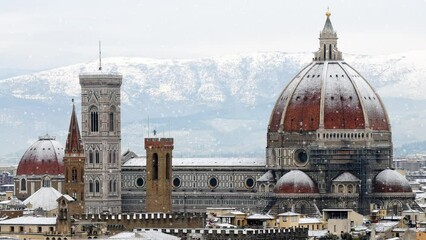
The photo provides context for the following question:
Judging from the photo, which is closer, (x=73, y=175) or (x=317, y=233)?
(x=317, y=233)

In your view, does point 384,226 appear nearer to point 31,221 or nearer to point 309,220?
point 309,220

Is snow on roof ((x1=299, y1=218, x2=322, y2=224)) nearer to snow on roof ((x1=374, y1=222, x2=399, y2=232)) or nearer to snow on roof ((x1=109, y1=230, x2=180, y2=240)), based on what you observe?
snow on roof ((x1=374, y1=222, x2=399, y2=232))

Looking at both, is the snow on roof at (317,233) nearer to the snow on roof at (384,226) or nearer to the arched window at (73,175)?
the snow on roof at (384,226)

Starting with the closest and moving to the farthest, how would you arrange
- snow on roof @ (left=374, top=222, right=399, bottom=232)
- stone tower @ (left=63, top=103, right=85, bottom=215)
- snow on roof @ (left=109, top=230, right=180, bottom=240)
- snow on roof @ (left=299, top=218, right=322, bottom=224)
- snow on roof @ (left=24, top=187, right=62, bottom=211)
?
snow on roof @ (left=109, top=230, right=180, bottom=240) → snow on roof @ (left=374, top=222, right=399, bottom=232) → snow on roof @ (left=299, top=218, right=322, bottom=224) → stone tower @ (left=63, top=103, right=85, bottom=215) → snow on roof @ (left=24, top=187, right=62, bottom=211)

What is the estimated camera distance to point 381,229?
169m

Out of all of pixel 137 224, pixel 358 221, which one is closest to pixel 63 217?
pixel 137 224

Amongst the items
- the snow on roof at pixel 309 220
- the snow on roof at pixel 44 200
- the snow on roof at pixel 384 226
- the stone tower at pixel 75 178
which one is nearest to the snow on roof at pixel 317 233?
the snow on roof at pixel 384 226

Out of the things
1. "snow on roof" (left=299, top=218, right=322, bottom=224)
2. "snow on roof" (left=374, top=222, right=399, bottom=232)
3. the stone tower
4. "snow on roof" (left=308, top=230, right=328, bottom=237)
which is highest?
the stone tower

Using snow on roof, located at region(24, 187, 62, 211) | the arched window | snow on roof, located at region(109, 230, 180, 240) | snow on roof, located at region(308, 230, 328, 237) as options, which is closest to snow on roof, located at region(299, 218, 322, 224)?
snow on roof, located at region(308, 230, 328, 237)

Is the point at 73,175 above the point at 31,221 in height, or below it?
above

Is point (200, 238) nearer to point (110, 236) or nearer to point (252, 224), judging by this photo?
point (110, 236)

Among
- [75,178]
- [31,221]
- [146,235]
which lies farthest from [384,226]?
[146,235]

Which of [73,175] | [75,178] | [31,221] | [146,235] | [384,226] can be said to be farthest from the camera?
[73,175]

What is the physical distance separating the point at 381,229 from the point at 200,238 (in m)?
24.9
